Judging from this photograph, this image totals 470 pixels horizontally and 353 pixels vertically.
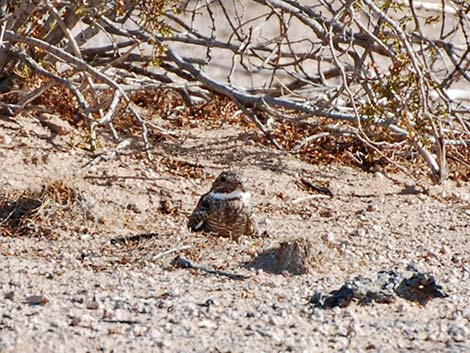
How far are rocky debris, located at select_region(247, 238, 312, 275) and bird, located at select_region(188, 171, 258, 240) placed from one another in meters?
0.72

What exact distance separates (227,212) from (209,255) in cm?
55

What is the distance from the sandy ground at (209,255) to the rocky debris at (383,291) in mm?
54

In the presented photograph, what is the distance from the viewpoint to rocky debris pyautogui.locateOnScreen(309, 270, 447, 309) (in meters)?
5.86

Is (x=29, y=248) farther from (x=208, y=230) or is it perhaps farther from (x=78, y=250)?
(x=208, y=230)

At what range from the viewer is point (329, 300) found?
5.86 metres

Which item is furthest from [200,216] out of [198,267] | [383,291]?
[383,291]

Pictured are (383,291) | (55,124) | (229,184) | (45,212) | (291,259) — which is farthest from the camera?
(55,124)

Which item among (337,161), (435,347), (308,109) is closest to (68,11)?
(308,109)

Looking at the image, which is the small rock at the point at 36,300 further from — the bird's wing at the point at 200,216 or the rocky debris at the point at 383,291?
the bird's wing at the point at 200,216

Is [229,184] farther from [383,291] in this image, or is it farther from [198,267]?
[383,291]

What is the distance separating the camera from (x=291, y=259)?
6469mm

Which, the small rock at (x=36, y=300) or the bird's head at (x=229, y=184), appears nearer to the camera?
the small rock at (x=36, y=300)

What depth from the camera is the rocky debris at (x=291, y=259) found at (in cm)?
646

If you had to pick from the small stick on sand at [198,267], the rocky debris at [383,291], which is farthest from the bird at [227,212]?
the rocky debris at [383,291]
